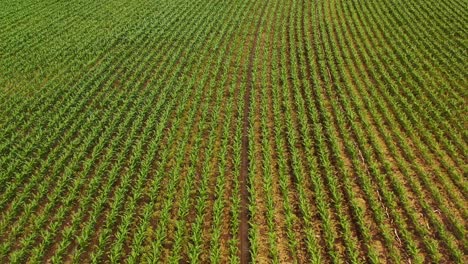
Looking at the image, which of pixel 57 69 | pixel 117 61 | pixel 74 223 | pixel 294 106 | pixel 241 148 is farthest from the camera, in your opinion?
pixel 117 61

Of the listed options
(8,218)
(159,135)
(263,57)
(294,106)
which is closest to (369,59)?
(263,57)

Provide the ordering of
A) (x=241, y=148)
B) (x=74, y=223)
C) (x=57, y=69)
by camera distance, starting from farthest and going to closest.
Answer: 1. (x=57, y=69)
2. (x=241, y=148)
3. (x=74, y=223)

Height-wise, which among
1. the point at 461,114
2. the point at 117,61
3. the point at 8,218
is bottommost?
the point at 461,114

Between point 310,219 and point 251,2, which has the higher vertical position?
point 251,2

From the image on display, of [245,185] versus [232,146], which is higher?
[232,146]

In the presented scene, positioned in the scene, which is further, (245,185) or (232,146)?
(232,146)

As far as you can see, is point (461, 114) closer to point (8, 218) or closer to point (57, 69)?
point (8, 218)

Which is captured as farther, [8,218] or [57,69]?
[57,69]
